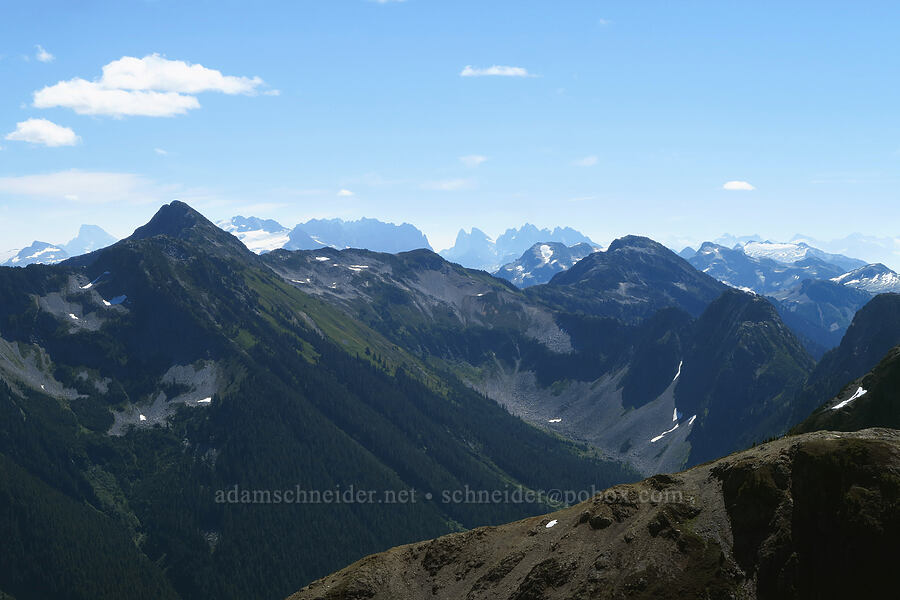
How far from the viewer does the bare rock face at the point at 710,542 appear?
69.0 m

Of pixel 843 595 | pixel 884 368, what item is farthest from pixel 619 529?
pixel 884 368

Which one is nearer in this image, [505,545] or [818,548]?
[818,548]

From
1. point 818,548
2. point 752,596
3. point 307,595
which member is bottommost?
point 307,595

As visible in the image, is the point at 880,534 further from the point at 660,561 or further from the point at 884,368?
the point at 884,368

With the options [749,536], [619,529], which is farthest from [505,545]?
[749,536]

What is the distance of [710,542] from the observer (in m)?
79.0

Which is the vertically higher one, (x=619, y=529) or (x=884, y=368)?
(x=884, y=368)

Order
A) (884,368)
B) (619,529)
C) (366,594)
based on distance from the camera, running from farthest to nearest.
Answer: (884,368) → (366,594) → (619,529)

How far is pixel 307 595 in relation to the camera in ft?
323

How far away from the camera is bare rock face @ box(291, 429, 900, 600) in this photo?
2717 inches

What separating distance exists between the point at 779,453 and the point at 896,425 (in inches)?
2091

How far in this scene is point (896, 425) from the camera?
118 m

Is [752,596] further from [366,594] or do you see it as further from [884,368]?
[884,368]

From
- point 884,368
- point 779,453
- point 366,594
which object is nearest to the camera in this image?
point 779,453
